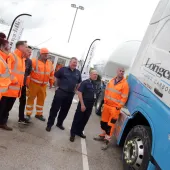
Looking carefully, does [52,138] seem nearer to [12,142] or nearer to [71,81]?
[12,142]

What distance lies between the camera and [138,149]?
3.81m

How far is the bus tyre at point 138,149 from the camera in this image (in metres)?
3.61

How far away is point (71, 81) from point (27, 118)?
57.6 inches

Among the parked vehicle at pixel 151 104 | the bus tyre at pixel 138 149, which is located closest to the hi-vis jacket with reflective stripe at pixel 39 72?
the parked vehicle at pixel 151 104

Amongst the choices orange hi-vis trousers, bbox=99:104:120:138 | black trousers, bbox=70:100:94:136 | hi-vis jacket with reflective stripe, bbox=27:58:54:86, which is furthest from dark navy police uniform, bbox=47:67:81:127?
orange hi-vis trousers, bbox=99:104:120:138

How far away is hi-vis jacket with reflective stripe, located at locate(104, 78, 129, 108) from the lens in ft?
17.0

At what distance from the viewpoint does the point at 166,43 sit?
3.71 metres

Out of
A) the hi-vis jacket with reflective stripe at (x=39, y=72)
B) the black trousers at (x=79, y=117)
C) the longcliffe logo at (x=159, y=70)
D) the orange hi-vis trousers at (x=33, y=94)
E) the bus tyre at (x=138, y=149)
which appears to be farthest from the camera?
the orange hi-vis trousers at (x=33, y=94)

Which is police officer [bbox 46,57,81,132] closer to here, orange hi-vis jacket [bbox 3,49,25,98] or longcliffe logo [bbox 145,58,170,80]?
orange hi-vis jacket [bbox 3,49,25,98]

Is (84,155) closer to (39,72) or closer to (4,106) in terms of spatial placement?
(4,106)

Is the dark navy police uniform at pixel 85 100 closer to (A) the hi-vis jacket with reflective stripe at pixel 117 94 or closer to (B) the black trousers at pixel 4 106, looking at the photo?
(A) the hi-vis jacket with reflective stripe at pixel 117 94

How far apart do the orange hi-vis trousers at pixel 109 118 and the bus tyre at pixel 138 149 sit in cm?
114

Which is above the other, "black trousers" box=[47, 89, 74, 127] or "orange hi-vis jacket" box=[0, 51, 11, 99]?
"orange hi-vis jacket" box=[0, 51, 11, 99]

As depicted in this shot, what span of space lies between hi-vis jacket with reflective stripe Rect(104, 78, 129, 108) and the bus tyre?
1.09 m
